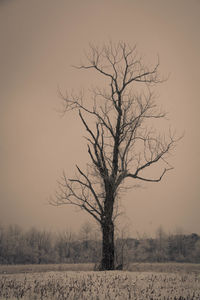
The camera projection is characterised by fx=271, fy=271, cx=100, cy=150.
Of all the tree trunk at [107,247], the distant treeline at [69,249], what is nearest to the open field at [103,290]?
the tree trunk at [107,247]

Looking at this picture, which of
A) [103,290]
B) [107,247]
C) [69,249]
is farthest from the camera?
[69,249]

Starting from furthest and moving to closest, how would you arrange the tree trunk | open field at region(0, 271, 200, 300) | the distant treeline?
the distant treeline → the tree trunk → open field at region(0, 271, 200, 300)

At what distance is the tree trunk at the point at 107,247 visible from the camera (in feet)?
40.7

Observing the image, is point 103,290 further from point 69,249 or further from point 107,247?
point 69,249

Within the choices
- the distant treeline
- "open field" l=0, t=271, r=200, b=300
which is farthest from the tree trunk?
the distant treeline

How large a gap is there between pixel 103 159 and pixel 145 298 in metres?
8.43

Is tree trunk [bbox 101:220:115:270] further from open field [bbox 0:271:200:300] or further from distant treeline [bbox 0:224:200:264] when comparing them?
distant treeline [bbox 0:224:200:264]

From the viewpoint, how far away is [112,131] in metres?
14.5

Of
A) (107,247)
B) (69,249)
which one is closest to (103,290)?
(107,247)

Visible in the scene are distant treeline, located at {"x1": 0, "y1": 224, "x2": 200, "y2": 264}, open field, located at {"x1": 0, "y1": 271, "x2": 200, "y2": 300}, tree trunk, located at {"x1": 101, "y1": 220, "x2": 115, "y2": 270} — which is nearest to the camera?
open field, located at {"x1": 0, "y1": 271, "x2": 200, "y2": 300}

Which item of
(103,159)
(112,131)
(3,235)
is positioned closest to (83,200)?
(103,159)

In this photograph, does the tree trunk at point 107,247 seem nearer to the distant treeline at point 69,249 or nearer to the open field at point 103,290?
the open field at point 103,290

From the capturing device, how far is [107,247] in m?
12.6

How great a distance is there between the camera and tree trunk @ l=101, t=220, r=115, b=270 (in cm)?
1241
